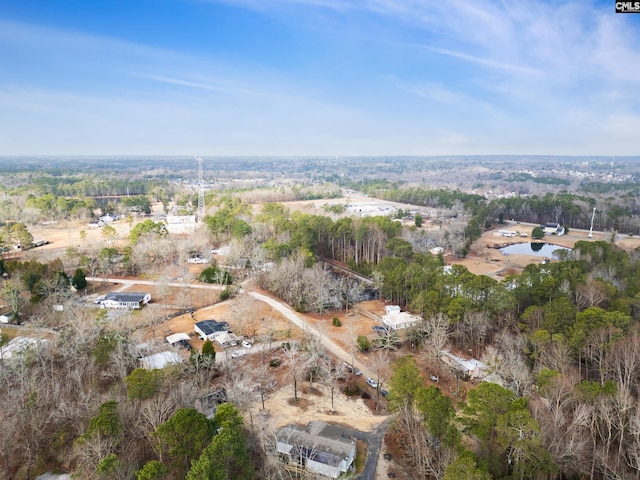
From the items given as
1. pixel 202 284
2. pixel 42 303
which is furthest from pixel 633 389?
pixel 42 303

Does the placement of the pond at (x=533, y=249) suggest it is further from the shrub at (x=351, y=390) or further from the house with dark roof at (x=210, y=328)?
the house with dark roof at (x=210, y=328)

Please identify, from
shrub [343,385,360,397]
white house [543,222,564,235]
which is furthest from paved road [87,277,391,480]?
white house [543,222,564,235]

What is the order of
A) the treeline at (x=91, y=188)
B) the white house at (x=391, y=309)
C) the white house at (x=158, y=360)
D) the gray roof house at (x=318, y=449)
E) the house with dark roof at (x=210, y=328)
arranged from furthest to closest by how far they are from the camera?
the treeline at (x=91, y=188) → the white house at (x=391, y=309) → the house with dark roof at (x=210, y=328) → the white house at (x=158, y=360) → the gray roof house at (x=318, y=449)

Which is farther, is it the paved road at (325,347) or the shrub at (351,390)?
the shrub at (351,390)

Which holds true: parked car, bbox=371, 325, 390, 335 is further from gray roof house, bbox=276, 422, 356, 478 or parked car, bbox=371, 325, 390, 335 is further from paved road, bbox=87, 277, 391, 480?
gray roof house, bbox=276, 422, 356, 478

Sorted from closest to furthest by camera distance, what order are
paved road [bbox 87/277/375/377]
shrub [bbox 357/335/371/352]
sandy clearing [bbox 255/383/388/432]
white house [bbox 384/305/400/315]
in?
sandy clearing [bbox 255/383/388/432] < paved road [bbox 87/277/375/377] < shrub [bbox 357/335/371/352] < white house [bbox 384/305/400/315]

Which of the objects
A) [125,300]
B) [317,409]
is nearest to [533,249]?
[317,409]

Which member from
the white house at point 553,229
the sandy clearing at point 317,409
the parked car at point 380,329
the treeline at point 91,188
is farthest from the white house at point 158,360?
the treeline at point 91,188

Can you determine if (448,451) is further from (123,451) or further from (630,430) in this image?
(123,451)
